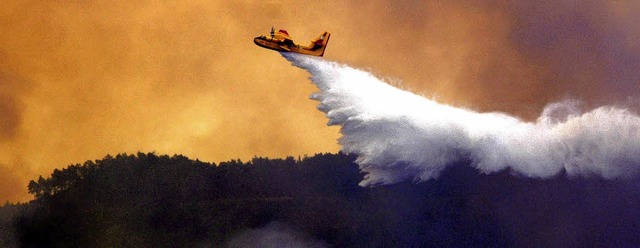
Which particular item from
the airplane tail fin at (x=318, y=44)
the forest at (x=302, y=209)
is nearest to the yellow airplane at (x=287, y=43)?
the airplane tail fin at (x=318, y=44)

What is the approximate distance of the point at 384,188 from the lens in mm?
139375

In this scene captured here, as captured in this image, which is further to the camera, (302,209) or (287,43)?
(302,209)

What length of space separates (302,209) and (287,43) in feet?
228

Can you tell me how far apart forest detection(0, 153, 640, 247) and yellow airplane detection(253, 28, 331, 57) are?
5179 centimetres

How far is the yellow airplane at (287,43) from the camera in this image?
7031 cm

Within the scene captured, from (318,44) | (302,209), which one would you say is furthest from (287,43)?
(302,209)

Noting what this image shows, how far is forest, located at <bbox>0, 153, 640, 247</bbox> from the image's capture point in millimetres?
117625

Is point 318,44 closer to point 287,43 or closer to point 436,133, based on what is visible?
point 287,43

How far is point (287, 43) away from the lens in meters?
70.5

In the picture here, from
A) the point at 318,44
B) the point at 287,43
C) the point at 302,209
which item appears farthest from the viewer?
the point at 302,209

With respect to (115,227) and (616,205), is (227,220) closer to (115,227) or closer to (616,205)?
(115,227)

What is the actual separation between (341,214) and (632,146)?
189 ft

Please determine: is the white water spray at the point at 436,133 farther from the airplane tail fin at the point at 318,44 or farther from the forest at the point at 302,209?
the forest at the point at 302,209

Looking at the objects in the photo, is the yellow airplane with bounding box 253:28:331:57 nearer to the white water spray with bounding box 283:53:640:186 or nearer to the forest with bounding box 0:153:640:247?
the white water spray with bounding box 283:53:640:186
